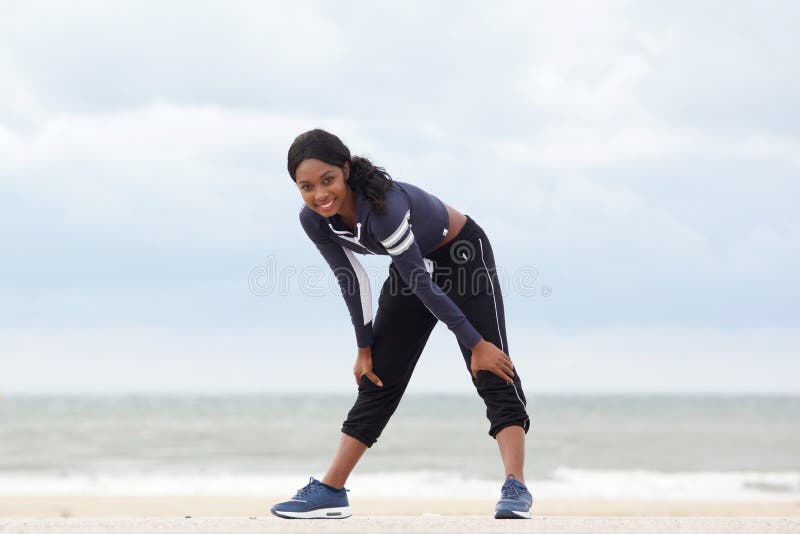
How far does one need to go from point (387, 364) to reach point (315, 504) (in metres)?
0.62

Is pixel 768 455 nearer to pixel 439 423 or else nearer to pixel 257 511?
pixel 439 423

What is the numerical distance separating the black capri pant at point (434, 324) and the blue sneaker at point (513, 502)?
0.23m

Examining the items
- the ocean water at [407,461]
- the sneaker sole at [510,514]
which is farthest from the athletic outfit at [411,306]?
the ocean water at [407,461]

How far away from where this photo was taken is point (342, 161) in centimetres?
335

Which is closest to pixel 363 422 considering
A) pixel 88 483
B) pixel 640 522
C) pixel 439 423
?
pixel 640 522

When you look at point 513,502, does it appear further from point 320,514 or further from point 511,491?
point 320,514

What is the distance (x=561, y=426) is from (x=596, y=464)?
818cm

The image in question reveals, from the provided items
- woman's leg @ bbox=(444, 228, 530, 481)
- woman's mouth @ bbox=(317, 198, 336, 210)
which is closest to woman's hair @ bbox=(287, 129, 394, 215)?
woman's mouth @ bbox=(317, 198, 336, 210)

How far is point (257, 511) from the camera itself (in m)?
8.70

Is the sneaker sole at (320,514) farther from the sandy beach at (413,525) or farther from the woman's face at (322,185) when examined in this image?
the woman's face at (322,185)

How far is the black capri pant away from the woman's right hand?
2cm

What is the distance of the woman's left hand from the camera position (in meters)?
3.39

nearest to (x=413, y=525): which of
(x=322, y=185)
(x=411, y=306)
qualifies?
(x=411, y=306)

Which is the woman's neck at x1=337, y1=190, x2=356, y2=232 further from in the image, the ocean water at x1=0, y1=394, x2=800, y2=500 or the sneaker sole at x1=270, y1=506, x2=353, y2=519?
the ocean water at x1=0, y1=394, x2=800, y2=500
